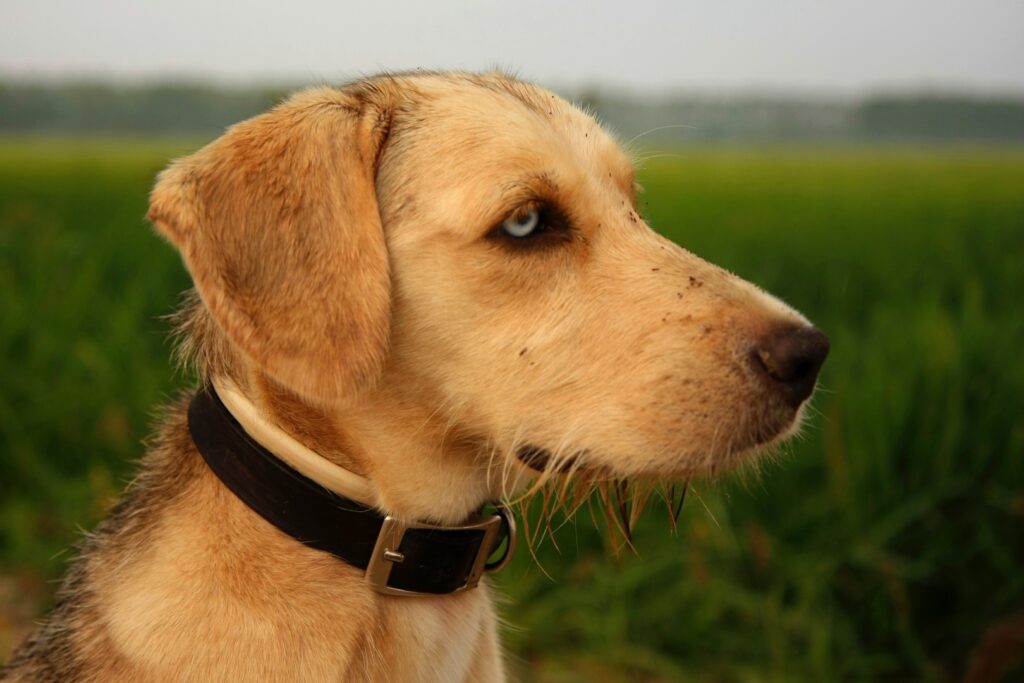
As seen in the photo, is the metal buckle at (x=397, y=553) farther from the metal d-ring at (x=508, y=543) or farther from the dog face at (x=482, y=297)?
the dog face at (x=482, y=297)

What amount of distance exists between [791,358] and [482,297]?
2.59 feet

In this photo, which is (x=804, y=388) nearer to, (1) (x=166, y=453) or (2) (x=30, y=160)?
(1) (x=166, y=453)

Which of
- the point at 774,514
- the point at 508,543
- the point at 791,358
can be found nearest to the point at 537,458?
the point at 508,543

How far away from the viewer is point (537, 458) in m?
2.82

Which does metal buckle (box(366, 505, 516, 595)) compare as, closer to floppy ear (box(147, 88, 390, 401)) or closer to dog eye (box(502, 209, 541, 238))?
floppy ear (box(147, 88, 390, 401))

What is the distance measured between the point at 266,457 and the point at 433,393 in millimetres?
464

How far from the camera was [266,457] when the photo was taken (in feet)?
8.60

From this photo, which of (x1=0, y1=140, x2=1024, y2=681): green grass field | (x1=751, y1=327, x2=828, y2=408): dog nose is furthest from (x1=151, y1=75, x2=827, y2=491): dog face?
(x1=0, y1=140, x2=1024, y2=681): green grass field

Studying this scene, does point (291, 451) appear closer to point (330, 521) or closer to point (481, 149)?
point (330, 521)

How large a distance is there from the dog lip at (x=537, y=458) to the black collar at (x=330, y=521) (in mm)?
220

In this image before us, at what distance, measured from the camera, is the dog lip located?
2.81 metres

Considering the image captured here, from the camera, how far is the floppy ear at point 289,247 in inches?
102

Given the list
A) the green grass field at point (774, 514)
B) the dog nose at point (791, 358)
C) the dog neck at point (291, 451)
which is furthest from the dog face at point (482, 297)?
the green grass field at point (774, 514)

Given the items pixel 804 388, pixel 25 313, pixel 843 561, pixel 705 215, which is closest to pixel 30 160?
pixel 25 313
